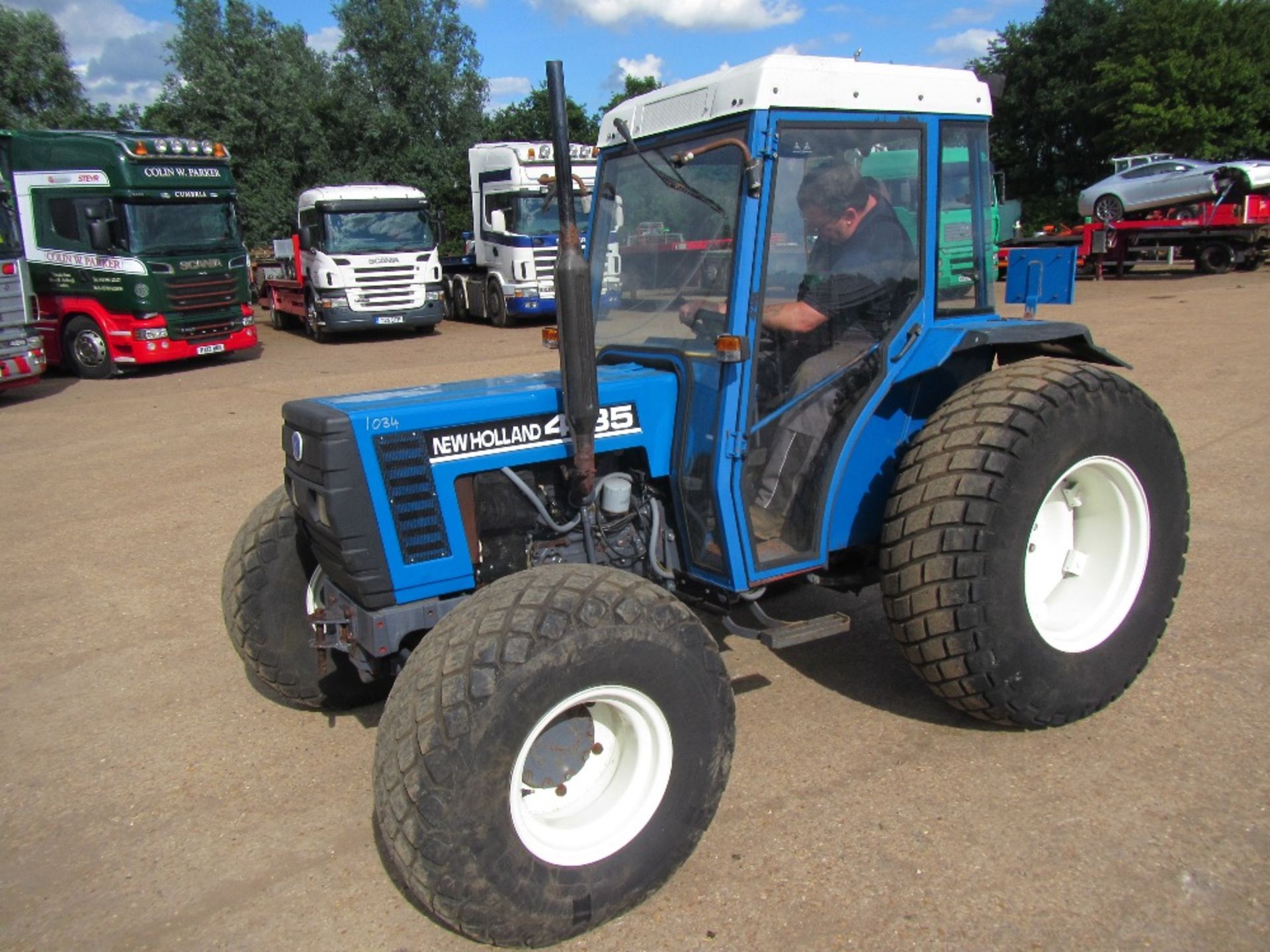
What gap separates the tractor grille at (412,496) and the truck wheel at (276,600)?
0.80 meters

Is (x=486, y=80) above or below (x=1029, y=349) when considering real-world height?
above

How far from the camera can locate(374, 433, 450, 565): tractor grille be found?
10.1 feet

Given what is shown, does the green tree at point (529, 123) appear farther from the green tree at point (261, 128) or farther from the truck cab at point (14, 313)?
the truck cab at point (14, 313)

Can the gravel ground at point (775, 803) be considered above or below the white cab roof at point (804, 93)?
below

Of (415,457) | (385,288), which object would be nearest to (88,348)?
(385,288)

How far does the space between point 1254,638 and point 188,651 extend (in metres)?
4.78

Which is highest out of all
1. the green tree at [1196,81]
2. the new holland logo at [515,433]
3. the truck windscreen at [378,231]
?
the green tree at [1196,81]

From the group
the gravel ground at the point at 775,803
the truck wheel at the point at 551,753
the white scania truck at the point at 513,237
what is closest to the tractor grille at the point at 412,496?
the truck wheel at the point at 551,753

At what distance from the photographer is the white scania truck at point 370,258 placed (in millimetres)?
17562

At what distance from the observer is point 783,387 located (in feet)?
11.3

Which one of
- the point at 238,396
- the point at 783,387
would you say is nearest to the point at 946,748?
the point at 783,387

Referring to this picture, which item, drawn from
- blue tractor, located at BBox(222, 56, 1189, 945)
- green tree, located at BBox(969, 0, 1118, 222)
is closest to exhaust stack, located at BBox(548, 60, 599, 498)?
blue tractor, located at BBox(222, 56, 1189, 945)

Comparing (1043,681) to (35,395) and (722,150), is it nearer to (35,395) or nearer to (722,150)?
(722,150)

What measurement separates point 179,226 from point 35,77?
29210mm
